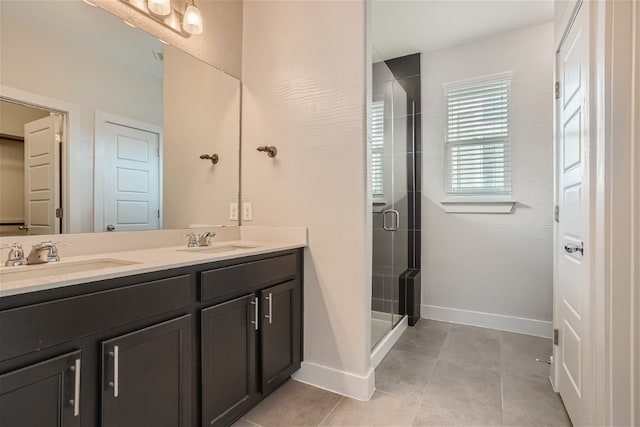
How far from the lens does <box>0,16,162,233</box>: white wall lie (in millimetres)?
1290

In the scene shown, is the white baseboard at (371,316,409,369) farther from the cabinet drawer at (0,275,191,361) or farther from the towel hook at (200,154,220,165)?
the towel hook at (200,154,220,165)

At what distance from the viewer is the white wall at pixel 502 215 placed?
2695 millimetres

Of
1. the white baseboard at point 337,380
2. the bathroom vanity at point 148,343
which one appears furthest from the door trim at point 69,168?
the white baseboard at point 337,380

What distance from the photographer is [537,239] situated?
272 centimetres

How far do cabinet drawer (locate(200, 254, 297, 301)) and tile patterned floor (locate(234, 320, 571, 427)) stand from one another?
0.69 meters

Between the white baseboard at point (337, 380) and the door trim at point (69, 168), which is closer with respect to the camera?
the door trim at point (69, 168)

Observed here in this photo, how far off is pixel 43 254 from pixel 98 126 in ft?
2.16

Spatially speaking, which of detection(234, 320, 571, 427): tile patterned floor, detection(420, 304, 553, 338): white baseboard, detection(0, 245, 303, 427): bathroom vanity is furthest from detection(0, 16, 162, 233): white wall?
detection(420, 304, 553, 338): white baseboard

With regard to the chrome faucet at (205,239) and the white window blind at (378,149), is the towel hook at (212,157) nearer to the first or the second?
the chrome faucet at (205,239)

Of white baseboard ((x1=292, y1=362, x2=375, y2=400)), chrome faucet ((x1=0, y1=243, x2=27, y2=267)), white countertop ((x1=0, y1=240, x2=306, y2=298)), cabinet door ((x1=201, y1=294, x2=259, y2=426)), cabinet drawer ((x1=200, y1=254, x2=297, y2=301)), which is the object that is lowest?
white baseboard ((x1=292, y1=362, x2=375, y2=400))

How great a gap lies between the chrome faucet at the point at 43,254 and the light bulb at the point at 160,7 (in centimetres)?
131

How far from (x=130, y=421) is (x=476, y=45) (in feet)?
12.0

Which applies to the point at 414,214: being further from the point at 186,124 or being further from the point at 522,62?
the point at 186,124

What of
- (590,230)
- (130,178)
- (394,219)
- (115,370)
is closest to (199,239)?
(130,178)
